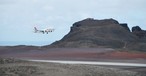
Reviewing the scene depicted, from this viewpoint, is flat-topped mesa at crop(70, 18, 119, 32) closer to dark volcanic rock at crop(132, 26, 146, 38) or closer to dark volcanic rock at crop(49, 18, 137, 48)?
dark volcanic rock at crop(49, 18, 137, 48)

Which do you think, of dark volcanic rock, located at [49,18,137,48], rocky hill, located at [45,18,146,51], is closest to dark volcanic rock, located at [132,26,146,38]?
rocky hill, located at [45,18,146,51]

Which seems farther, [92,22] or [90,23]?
[92,22]

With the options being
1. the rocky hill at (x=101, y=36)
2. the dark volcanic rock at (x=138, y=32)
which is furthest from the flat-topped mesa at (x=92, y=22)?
the dark volcanic rock at (x=138, y=32)

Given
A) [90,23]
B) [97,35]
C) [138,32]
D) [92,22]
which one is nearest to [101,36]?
[97,35]

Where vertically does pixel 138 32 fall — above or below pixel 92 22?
below

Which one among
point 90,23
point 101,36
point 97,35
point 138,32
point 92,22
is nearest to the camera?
point 101,36

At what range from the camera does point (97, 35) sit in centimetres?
7900

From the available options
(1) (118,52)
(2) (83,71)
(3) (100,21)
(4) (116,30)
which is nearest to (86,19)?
(3) (100,21)

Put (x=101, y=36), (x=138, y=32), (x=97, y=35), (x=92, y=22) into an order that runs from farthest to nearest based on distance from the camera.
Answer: (x=138, y=32), (x=92, y=22), (x=97, y=35), (x=101, y=36)

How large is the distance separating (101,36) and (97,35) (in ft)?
3.20

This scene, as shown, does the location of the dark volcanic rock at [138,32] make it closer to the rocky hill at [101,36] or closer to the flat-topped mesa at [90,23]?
the rocky hill at [101,36]

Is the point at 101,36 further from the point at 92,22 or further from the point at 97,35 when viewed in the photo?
the point at 92,22

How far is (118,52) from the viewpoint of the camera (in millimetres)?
55594

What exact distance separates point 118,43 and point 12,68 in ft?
160
